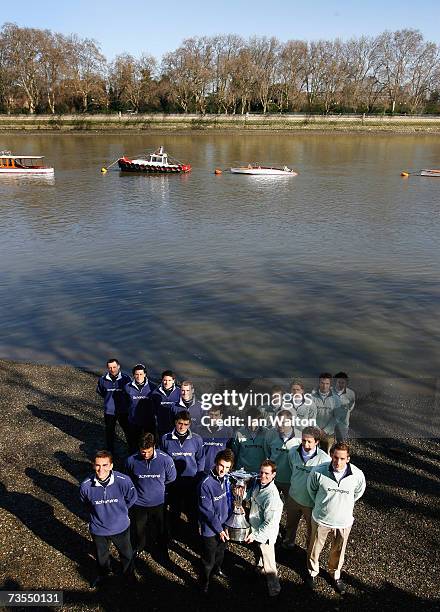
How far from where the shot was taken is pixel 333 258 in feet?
75.9

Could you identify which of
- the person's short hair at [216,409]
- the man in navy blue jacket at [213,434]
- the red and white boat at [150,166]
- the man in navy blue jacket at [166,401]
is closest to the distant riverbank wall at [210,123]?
the red and white boat at [150,166]

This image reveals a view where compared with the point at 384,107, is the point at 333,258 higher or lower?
lower

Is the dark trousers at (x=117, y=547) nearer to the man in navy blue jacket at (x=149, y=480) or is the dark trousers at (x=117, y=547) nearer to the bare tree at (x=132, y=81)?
the man in navy blue jacket at (x=149, y=480)

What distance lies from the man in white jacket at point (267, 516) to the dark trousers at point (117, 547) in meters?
1.47

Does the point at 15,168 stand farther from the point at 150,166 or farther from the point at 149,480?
the point at 149,480

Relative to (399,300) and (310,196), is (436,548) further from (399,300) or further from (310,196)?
(310,196)

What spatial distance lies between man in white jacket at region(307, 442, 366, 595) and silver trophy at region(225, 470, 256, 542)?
82 cm

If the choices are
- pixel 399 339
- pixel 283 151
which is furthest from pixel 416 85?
pixel 399 339

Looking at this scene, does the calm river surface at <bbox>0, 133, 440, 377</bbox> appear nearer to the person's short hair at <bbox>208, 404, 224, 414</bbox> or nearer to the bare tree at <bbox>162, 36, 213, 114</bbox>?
the person's short hair at <bbox>208, 404, 224, 414</bbox>

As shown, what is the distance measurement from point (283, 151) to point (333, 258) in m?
50.4

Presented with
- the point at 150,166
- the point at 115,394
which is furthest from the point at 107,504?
the point at 150,166

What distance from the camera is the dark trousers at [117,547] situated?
19.2ft

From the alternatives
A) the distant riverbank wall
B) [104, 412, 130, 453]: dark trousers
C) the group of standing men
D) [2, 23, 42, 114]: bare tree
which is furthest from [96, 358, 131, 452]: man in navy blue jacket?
[2, 23, 42, 114]: bare tree

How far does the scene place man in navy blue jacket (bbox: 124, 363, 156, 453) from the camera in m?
7.84
